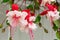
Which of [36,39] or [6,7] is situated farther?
[36,39]

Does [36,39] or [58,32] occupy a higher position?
[58,32]

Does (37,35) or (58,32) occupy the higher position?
(58,32)

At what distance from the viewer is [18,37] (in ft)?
3.88

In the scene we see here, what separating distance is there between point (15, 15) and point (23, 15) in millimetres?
36

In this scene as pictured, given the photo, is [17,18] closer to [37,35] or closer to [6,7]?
[6,7]

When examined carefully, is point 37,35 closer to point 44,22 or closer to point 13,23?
point 44,22

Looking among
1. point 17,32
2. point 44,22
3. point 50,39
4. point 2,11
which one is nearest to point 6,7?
point 2,11

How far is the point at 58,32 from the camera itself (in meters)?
0.76

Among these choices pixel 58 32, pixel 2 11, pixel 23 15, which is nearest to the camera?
pixel 23 15

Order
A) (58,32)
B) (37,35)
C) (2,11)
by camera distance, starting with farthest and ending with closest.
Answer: (37,35), (2,11), (58,32)

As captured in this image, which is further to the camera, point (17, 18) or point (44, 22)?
point (44, 22)

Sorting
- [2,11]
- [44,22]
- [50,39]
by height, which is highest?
[2,11]

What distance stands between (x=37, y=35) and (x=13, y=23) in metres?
0.64

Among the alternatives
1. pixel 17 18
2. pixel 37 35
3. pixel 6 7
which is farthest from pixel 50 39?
pixel 17 18
